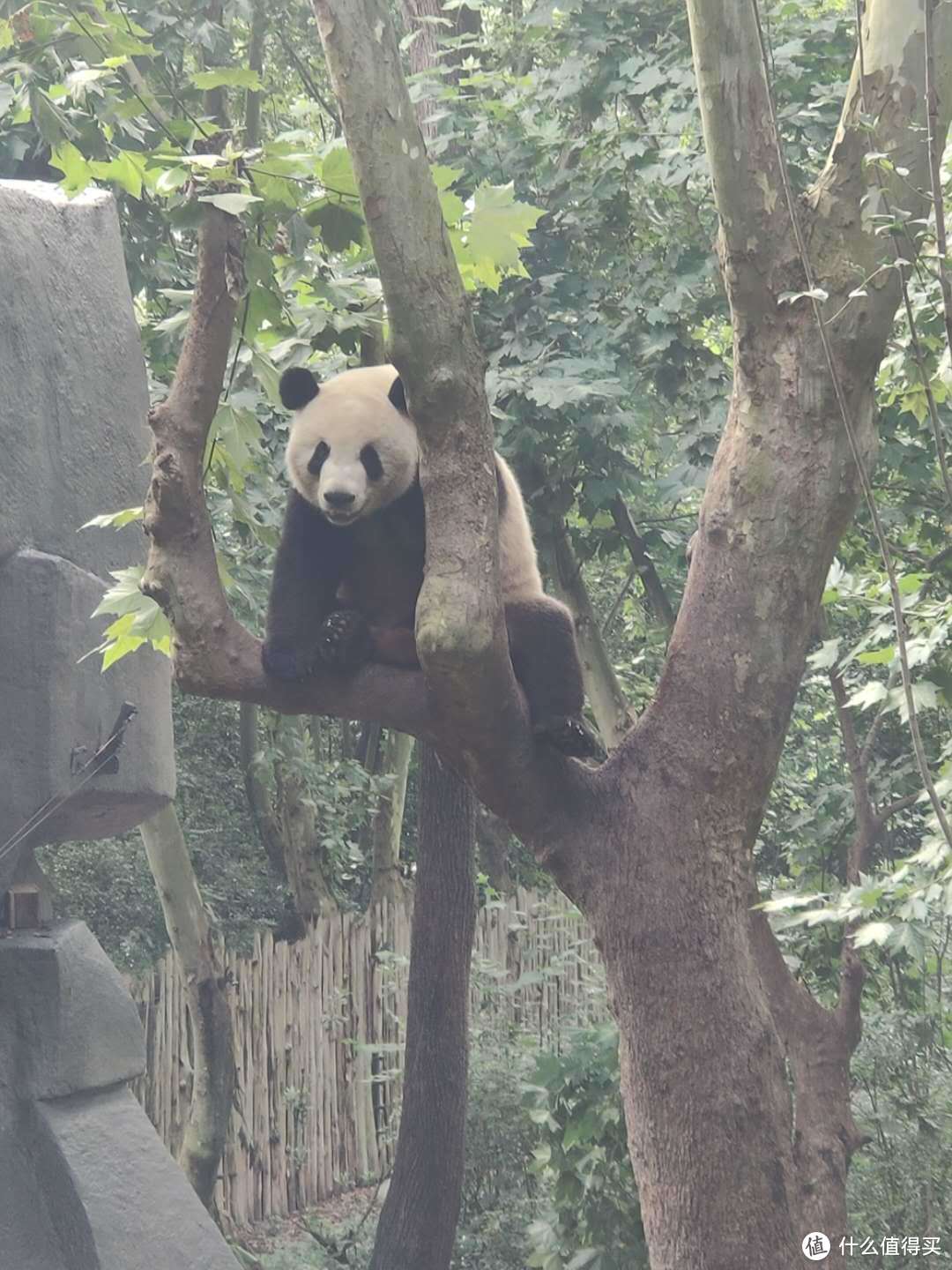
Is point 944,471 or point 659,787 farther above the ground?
point 944,471

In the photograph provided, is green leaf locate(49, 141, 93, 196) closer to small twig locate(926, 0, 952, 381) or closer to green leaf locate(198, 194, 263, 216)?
green leaf locate(198, 194, 263, 216)

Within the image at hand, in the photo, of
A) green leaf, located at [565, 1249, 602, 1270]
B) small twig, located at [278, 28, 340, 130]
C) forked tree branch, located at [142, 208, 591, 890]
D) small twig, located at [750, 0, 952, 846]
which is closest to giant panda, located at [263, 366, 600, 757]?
forked tree branch, located at [142, 208, 591, 890]

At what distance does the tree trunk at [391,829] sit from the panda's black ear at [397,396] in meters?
6.71

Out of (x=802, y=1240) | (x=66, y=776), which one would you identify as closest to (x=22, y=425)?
(x=66, y=776)

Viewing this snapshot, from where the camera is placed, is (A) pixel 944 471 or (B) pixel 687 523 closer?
(A) pixel 944 471

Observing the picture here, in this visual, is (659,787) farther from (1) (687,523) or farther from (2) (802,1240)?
(1) (687,523)

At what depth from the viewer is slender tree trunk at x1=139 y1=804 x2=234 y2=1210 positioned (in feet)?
25.1

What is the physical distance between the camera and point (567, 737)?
3164mm

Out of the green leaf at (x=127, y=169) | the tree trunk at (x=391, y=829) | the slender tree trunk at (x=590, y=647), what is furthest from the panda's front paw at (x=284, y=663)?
the tree trunk at (x=391, y=829)

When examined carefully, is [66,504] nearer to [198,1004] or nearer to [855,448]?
[855,448]

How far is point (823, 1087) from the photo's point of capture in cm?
440

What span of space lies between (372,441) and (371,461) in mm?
66

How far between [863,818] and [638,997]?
8.30 ft

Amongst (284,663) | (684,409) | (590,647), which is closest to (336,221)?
(284,663)
